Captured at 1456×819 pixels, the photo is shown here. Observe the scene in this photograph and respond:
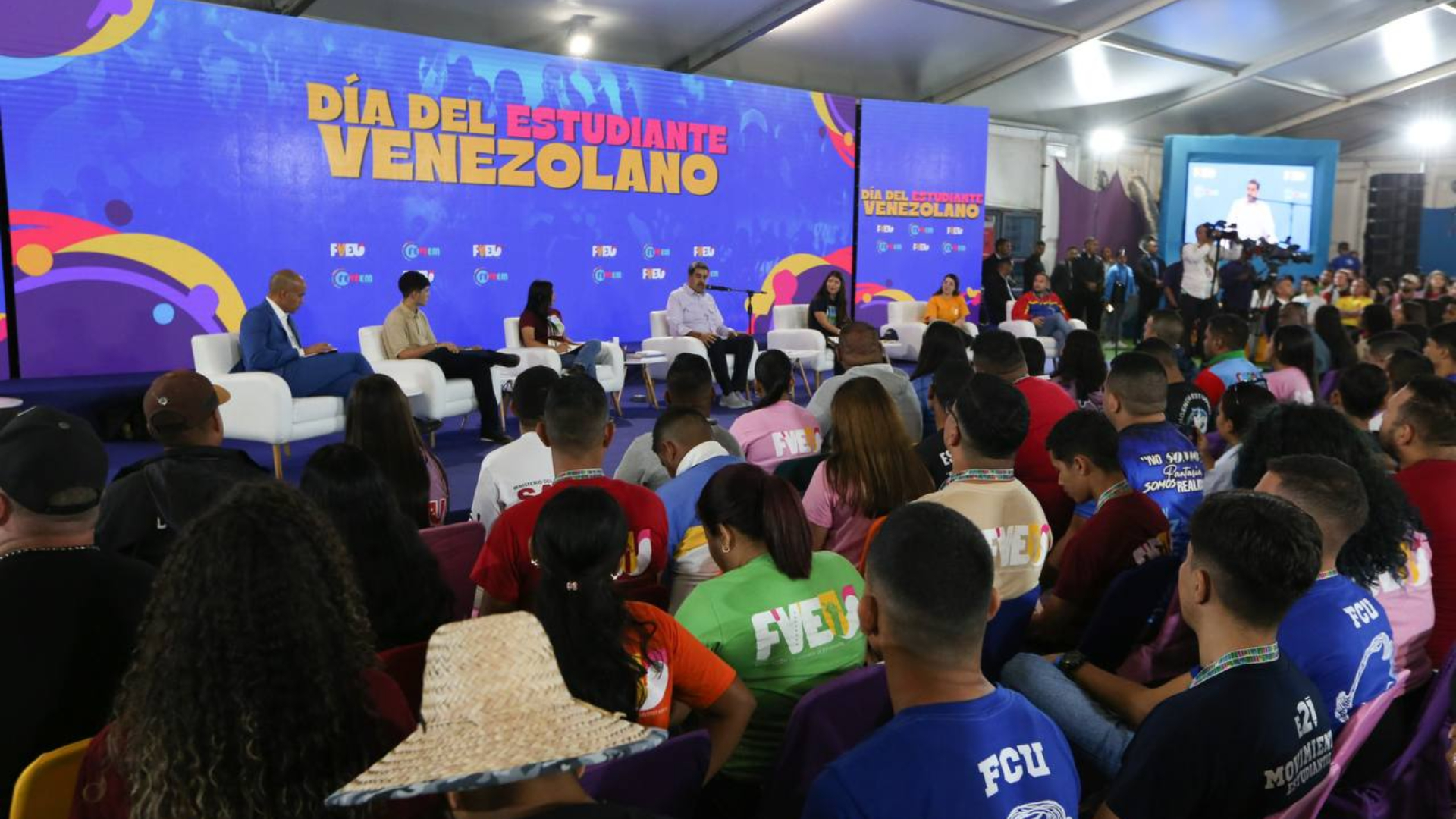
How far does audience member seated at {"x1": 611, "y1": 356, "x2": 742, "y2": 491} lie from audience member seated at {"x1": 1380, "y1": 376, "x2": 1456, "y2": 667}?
76.9 inches

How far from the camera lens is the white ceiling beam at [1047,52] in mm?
12297

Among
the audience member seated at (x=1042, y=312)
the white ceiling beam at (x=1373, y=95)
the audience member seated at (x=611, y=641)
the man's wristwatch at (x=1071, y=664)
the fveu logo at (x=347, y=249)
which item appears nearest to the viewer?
the audience member seated at (x=611, y=641)

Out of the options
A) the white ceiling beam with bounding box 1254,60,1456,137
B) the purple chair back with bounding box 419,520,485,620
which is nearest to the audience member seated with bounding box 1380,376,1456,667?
the purple chair back with bounding box 419,520,485,620

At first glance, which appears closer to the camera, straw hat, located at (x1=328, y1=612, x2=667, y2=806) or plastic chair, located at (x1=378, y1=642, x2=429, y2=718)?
straw hat, located at (x1=328, y1=612, x2=667, y2=806)

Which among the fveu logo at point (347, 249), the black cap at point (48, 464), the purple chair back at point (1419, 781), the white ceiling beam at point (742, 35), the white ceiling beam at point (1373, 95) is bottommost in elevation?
the purple chair back at point (1419, 781)

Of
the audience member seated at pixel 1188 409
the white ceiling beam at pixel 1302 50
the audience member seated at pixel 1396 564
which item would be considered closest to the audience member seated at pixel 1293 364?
the audience member seated at pixel 1188 409

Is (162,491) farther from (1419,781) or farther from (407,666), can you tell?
(1419,781)

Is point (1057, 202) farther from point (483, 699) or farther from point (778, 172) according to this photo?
point (483, 699)

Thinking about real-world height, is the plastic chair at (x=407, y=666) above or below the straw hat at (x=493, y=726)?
below

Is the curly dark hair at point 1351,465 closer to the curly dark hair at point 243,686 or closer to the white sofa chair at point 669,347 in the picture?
the curly dark hair at point 243,686

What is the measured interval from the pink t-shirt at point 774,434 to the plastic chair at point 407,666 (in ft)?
7.03

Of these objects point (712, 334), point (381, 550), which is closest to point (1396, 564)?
point (381, 550)

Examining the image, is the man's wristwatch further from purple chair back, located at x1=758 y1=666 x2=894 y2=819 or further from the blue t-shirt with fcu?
the blue t-shirt with fcu

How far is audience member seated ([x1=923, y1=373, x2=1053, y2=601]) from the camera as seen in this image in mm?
2527
